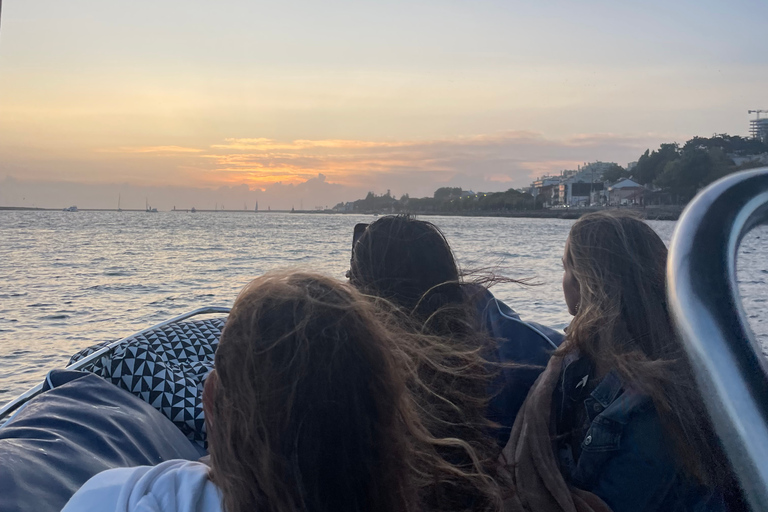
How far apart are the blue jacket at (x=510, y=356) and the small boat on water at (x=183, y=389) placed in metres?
1.20

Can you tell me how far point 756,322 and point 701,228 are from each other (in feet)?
0.24

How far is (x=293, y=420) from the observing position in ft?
3.24

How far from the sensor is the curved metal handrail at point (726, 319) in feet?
1.31

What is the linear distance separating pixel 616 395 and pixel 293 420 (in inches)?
41.6

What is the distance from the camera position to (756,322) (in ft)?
1.39

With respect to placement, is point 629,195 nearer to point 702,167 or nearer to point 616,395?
point 702,167

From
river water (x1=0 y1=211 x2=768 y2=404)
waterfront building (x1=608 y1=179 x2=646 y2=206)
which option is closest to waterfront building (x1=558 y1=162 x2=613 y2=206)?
waterfront building (x1=608 y1=179 x2=646 y2=206)

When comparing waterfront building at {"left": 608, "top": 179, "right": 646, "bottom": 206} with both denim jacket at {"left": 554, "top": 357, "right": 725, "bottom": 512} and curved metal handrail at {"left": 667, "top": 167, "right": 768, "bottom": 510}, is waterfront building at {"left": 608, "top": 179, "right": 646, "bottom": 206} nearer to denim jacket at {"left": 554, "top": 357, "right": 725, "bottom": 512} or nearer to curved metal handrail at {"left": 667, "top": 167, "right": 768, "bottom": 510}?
denim jacket at {"left": 554, "top": 357, "right": 725, "bottom": 512}

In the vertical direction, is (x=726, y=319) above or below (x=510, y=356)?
above

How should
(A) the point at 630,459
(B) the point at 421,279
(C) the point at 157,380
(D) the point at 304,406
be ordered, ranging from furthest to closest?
(C) the point at 157,380
(B) the point at 421,279
(A) the point at 630,459
(D) the point at 304,406

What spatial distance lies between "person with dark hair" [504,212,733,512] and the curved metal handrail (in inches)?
43.7

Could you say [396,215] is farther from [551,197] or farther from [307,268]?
[551,197]

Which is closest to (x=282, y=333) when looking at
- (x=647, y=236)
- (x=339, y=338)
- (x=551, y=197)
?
(x=339, y=338)

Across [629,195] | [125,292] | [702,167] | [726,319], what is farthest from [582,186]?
[726,319]
